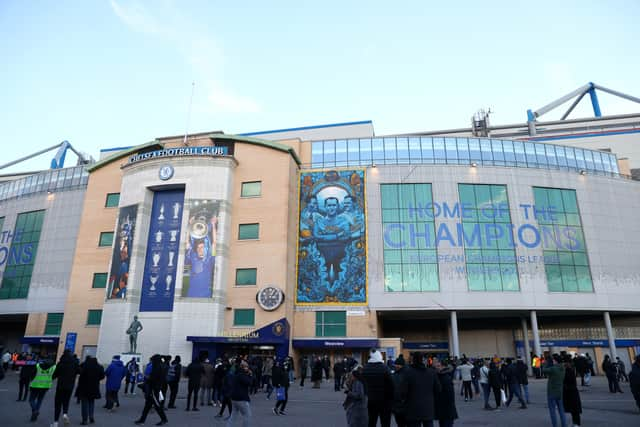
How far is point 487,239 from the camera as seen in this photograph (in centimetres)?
4281

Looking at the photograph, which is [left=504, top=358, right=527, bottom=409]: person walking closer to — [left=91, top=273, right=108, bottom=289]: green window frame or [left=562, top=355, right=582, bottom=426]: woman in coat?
[left=562, top=355, right=582, bottom=426]: woman in coat

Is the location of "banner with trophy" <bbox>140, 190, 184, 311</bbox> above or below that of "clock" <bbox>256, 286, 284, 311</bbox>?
above

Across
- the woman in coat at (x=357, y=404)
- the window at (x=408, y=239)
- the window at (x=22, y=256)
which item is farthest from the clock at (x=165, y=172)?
the woman in coat at (x=357, y=404)

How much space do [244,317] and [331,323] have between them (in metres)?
7.73

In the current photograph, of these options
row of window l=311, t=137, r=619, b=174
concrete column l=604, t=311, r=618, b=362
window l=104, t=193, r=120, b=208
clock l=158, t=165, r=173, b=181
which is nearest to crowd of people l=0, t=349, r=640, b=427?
concrete column l=604, t=311, r=618, b=362

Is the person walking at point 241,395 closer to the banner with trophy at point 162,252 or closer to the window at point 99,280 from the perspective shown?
the banner with trophy at point 162,252

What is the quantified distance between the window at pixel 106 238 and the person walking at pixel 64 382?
3482cm

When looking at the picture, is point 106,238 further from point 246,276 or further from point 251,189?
point 246,276

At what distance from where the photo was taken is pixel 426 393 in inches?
329

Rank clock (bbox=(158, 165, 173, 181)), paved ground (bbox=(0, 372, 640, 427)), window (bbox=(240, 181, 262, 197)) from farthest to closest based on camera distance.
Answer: window (bbox=(240, 181, 262, 197)) → clock (bbox=(158, 165, 173, 181)) → paved ground (bbox=(0, 372, 640, 427))

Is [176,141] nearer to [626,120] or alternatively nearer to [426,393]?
[426,393]

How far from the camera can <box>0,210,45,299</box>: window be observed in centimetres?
5112

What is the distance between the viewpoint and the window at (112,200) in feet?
153

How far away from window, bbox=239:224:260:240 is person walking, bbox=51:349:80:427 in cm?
2860
